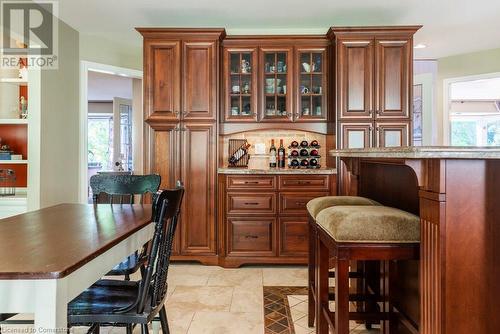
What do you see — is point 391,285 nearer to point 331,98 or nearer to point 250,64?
point 331,98

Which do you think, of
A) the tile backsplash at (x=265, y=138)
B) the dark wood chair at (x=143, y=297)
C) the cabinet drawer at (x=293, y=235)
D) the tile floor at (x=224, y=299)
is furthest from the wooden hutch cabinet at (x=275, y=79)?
the dark wood chair at (x=143, y=297)

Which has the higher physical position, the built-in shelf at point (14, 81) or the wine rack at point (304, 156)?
the built-in shelf at point (14, 81)

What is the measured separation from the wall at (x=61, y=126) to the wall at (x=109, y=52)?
4.2 inches

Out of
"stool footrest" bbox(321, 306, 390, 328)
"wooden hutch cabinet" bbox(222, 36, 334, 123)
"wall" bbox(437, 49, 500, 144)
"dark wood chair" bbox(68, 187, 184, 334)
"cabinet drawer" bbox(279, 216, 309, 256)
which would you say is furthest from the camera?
"wall" bbox(437, 49, 500, 144)

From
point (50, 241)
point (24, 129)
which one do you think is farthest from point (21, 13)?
point (50, 241)

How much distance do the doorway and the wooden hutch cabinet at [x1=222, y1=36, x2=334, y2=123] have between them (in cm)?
144

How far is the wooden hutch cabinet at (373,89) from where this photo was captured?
11.1ft

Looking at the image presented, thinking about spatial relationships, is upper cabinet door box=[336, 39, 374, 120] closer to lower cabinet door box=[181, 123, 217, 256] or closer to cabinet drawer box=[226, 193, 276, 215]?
cabinet drawer box=[226, 193, 276, 215]

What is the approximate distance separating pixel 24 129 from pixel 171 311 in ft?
8.54

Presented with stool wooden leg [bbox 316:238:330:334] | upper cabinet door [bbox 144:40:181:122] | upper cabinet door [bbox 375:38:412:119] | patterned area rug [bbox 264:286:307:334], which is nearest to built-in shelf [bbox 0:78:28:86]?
upper cabinet door [bbox 144:40:181:122]

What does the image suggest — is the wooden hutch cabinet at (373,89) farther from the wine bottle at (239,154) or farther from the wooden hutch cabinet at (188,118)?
the wooden hutch cabinet at (188,118)

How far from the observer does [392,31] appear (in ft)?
11.0

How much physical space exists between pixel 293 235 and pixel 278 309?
1010 mm

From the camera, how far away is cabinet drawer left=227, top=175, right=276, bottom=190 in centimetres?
330
